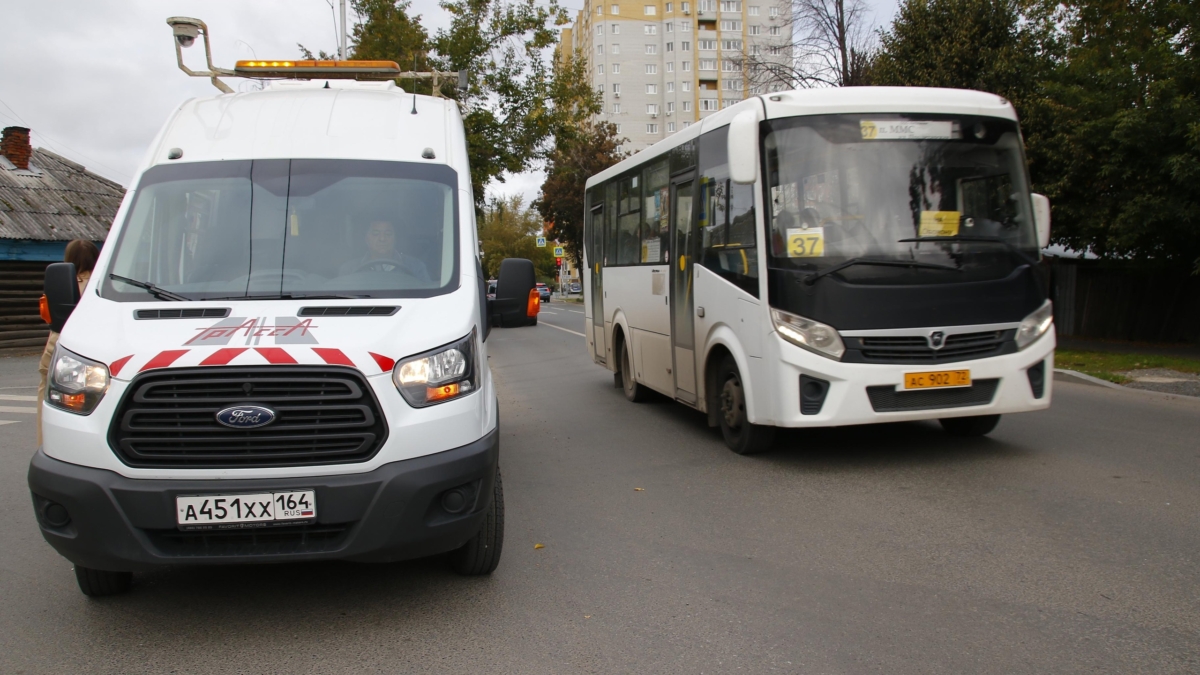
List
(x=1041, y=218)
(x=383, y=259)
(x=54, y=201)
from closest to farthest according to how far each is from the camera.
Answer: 1. (x=383, y=259)
2. (x=1041, y=218)
3. (x=54, y=201)

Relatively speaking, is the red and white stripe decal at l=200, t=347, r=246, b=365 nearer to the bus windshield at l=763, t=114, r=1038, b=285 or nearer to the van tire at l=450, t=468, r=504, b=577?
the van tire at l=450, t=468, r=504, b=577

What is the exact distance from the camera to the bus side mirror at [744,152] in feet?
22.6

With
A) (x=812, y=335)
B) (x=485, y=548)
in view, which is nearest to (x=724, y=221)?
(x=812, y=335)

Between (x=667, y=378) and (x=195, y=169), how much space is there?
17.7 ft

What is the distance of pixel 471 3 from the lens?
27938mm

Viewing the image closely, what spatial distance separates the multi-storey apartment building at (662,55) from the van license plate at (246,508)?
329ft

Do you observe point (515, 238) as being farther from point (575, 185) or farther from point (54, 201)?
point (54, 201)

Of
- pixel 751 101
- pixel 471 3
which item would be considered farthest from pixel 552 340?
pixel 751 101

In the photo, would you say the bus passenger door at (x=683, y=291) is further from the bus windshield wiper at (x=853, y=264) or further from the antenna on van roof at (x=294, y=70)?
the antenna on van roof at (x=294, y=70)

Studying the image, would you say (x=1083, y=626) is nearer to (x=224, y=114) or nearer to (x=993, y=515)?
(x=993, y=515)

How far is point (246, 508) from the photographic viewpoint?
3.92 m

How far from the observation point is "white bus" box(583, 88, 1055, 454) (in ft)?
22.4

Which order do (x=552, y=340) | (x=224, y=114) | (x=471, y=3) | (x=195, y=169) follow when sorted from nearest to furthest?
(x=195, y=169)
(x=224, y=114)
(x=552, y=340)
(x=471, y=3)

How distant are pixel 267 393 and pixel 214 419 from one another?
0.23 metres
